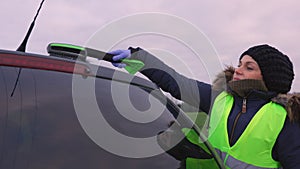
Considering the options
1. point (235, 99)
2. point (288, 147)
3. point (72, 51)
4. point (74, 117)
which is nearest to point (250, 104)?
point (235, 99)

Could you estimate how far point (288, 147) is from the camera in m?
2.48

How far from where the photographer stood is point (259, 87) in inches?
111

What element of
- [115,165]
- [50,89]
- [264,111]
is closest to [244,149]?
[264,111]

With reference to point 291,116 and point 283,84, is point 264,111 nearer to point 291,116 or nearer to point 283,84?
point 291,116

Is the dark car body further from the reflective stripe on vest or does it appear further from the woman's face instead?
the woman's face

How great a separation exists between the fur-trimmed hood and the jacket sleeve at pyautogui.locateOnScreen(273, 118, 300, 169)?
52 mm

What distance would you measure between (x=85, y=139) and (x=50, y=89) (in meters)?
0.28

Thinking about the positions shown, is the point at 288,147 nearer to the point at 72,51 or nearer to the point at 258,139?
the point at 258,139

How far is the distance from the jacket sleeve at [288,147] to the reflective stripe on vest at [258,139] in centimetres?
3

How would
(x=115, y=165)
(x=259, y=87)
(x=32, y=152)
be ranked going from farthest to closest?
(x=259, y=87) → (x=115, y=165) → (x=32, y=152)

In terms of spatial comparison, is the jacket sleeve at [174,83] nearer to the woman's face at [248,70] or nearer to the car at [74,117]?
the woman's face at [248,70]

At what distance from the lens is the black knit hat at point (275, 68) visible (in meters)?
2.86

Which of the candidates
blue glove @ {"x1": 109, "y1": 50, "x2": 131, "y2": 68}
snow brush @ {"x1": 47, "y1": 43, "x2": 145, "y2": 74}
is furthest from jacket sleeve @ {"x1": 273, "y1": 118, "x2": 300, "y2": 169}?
snow brush @ {"x1": 47, "y1": 43, "x2": 145, "y2": 74}

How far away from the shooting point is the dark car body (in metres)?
1.65
